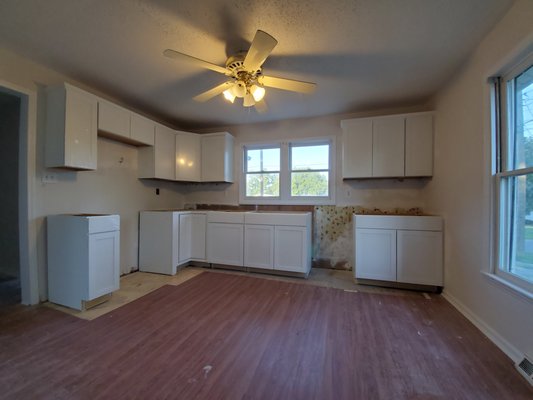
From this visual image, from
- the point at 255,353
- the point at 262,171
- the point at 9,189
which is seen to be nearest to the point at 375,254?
the point at 255,353

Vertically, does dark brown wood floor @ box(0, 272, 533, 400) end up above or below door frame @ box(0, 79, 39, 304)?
below

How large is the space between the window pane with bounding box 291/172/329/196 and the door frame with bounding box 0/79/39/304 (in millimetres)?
3199

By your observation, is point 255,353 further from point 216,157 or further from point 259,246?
point 216,157

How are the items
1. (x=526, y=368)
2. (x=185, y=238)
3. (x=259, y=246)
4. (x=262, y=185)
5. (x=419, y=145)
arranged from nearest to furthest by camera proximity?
(x=526, y=368) < (x=419, y=145) < (x=259, y=246) < (x=185, y=238) < (x=262, y=185)

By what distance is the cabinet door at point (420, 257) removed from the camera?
2.63m

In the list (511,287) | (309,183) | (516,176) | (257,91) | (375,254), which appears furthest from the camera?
(309,183)

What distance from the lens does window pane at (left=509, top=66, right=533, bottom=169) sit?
1590 millimetres

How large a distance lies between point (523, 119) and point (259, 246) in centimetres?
290

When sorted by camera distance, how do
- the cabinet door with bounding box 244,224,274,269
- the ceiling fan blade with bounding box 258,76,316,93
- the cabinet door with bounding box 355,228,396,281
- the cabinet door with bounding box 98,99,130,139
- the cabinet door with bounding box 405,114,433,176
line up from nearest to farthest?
the ceiling fan blade with bounding box 258,76,316,93
the cabinet door with bounding box 98,99,130,139
the cabinet door with bounding box 355,228,396,281
the cabinet door with bounding box 405,114,433,176
the cabinet door with bounding box 244,224,274,269

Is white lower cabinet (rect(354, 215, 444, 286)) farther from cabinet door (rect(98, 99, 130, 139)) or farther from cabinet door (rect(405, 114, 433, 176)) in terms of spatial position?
cabinet door (rect(98, 99, 130, 139))

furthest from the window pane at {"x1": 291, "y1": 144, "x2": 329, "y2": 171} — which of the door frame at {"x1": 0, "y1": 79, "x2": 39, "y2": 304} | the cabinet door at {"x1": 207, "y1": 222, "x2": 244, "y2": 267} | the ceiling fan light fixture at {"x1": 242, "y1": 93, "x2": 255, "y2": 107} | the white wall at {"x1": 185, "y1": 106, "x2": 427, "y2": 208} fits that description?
the door frame at {"x1": 0, "y1": 79, "x2": 39, "y2": 304}

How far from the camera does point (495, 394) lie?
127 centimetres

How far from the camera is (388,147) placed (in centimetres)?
309

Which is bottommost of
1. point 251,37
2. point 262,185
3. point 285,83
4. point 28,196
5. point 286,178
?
point 28,196
